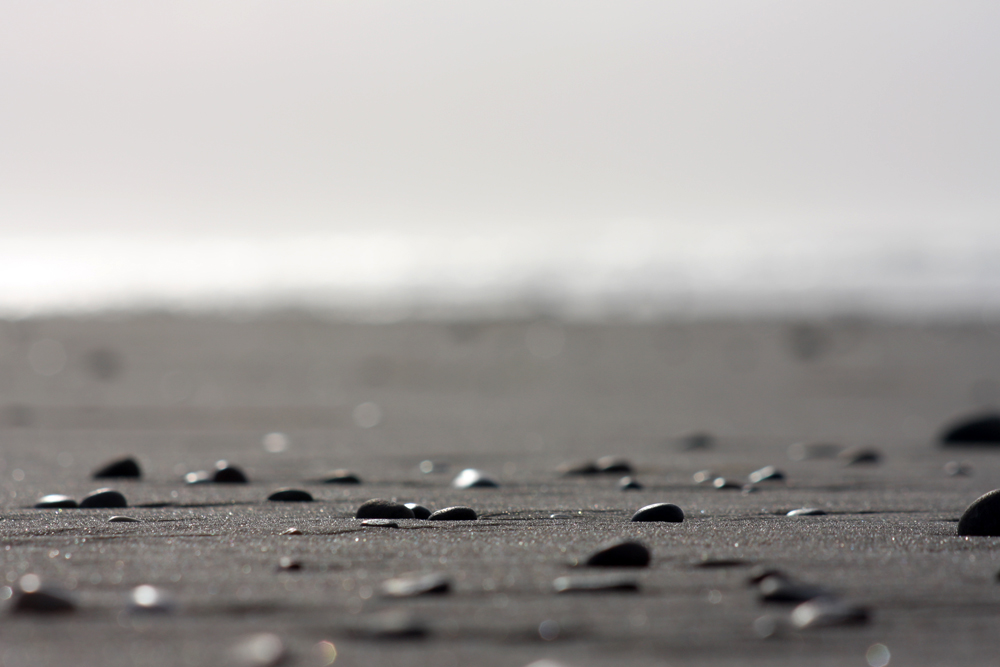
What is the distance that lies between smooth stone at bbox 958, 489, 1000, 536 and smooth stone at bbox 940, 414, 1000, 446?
408cm

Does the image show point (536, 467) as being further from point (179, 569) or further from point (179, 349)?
point (179, 349)

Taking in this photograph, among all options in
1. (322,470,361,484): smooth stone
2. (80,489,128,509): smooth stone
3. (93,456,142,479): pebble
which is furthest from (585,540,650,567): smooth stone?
(93,456,142,479): pebble

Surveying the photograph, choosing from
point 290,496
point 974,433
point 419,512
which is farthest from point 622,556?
point 974,433

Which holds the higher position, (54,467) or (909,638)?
(54,467)

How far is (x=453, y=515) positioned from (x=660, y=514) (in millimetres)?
589

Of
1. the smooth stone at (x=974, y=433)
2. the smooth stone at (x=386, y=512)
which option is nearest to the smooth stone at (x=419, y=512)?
the smooth stone at (x=386, y=512)

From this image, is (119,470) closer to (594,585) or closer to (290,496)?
(290,496)

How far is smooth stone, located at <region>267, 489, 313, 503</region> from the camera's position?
138 inches

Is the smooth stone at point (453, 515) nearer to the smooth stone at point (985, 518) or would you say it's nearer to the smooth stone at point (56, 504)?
the smooth stone at point (56, 504)

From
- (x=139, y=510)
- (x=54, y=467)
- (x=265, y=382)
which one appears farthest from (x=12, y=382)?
(x=139, y=510)

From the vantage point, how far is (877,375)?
46.0 ft

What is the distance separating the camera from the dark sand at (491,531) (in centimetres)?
159

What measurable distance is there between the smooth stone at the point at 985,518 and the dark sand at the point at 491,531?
0.08 m

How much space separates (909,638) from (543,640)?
0.57 meters
